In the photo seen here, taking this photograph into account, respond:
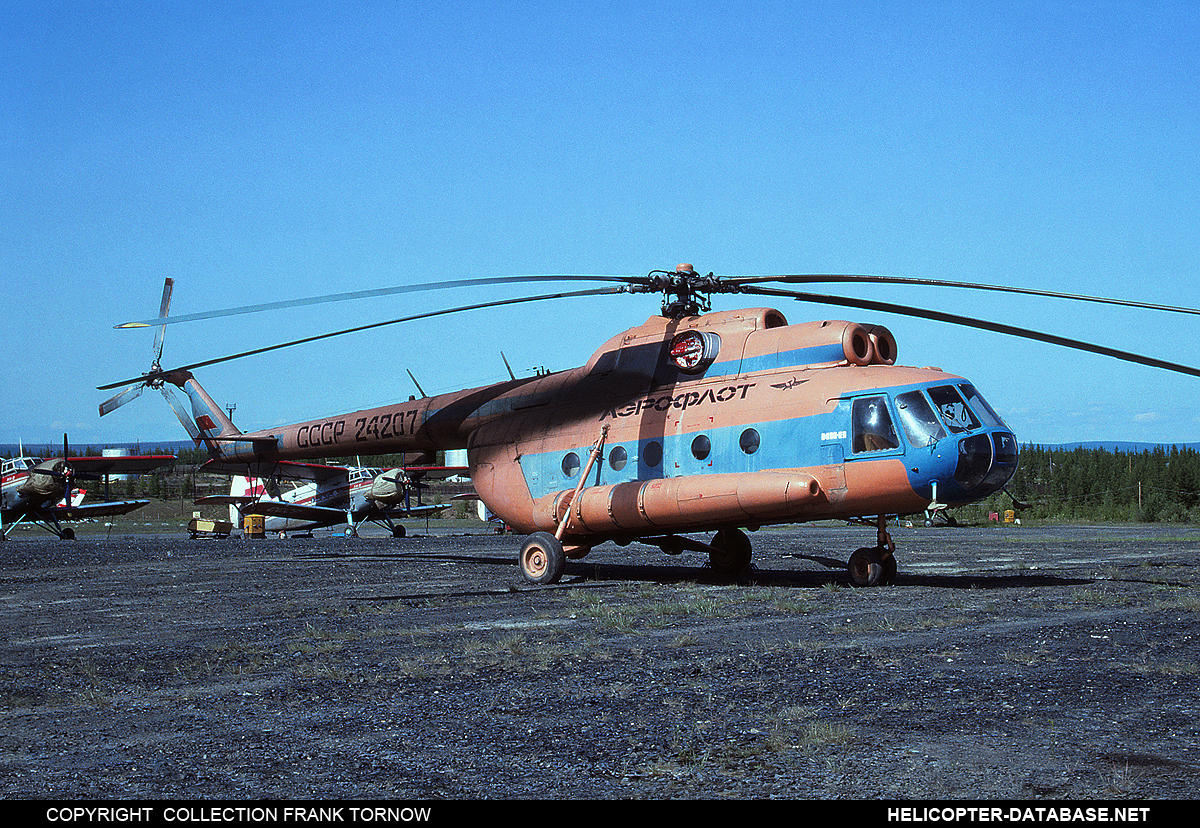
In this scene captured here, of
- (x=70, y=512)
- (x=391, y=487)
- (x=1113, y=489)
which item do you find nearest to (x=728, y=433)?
(x=391, y=487)

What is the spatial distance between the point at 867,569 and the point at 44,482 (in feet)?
118

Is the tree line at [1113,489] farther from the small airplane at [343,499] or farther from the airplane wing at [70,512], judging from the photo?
the airplane wing at [70,512]

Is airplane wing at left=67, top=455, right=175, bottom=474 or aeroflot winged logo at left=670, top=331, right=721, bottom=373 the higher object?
aeroflot winged logo at left=670, top=331, right=721, bottom=373

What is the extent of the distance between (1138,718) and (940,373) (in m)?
8.92

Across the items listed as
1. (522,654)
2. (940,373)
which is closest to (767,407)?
(940,373)

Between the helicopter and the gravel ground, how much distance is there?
4.57 feet

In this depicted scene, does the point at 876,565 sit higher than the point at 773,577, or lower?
higher

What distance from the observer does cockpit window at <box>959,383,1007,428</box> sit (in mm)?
14250

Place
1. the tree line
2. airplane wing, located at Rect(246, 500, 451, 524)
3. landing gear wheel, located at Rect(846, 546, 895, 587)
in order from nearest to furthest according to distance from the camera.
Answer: landing gear wheel, located at Rect(846, 546, 895, 587), airplane wing, located at Rect(246, 500, 451, 524), the tree line

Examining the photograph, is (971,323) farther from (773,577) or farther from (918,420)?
(773,577)

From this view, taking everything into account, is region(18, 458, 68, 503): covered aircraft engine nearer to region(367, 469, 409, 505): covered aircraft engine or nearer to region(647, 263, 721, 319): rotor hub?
region(367, 469, 409, 505): covered aircraft engine

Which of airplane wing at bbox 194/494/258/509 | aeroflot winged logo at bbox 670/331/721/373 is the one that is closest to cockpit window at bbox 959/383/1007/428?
aeroflot winged logo at bbox 670/331/721/373

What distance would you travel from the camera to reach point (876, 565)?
15.3 meters
